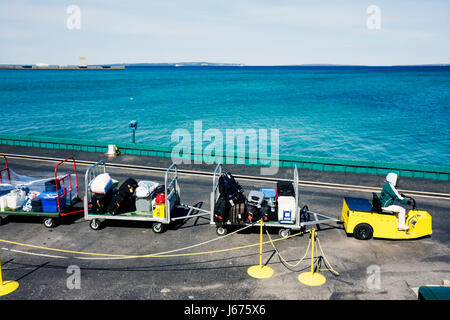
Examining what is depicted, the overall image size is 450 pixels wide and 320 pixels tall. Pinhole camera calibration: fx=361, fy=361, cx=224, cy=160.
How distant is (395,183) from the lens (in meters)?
11.1

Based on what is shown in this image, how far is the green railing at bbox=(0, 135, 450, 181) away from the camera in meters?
18.7

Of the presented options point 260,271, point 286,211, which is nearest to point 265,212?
point 286,211

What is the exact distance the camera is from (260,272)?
955cm

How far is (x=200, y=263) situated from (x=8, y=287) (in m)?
4.77

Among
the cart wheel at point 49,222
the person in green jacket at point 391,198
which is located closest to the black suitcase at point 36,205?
the cart wheel at point 49,222

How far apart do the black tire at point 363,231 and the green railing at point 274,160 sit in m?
8.41

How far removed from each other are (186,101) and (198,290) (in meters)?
75.3

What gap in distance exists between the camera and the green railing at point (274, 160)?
18.7 m

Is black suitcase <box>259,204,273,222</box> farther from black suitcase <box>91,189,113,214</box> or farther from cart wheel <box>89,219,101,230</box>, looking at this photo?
cart wheel <box>89,219,101,230</box>

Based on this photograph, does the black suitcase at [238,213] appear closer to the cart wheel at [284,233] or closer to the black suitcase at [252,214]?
the black suitcase at [252,214]

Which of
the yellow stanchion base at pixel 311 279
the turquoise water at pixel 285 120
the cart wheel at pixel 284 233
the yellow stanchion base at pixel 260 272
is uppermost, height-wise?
the turquoise water at pixel 285 120
